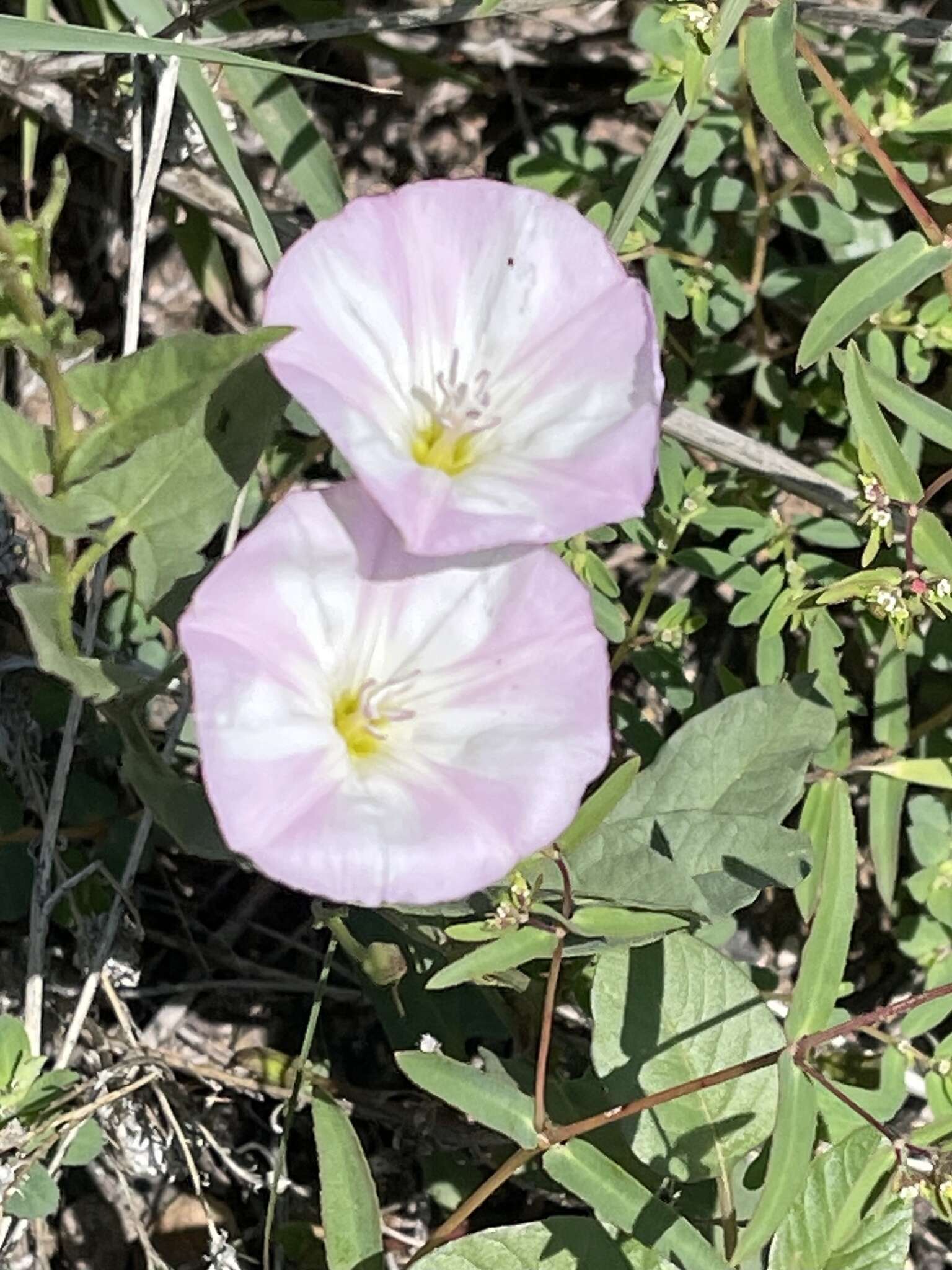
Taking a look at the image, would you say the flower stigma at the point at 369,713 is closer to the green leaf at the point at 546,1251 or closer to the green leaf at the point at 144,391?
the green leaf at the point at 144,391

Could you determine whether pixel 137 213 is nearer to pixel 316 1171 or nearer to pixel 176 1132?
pixel 176 1132

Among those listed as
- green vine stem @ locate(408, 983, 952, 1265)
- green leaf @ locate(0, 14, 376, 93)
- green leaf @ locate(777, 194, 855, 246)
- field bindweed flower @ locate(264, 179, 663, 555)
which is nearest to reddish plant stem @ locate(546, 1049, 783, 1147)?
green vine stem @ locate(408, 983, 952, 1265)

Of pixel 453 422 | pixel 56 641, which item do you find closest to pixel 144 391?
pixel 56 641

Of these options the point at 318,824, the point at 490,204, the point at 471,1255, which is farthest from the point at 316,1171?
the point at 490,204

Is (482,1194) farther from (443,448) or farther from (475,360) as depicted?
(475,360)

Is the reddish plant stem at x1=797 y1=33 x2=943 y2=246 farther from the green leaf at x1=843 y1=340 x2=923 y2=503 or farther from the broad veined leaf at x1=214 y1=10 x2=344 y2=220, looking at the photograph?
the broad veined leaf at x1=214 y1=10 x2=344 y2=220
